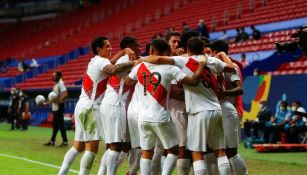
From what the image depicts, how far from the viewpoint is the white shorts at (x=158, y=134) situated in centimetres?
815

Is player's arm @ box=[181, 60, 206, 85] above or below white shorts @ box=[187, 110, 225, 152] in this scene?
above

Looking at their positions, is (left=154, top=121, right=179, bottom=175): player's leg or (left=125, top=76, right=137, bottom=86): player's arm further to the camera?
(left=125, top=76, right=137, bottom=86): player's arm

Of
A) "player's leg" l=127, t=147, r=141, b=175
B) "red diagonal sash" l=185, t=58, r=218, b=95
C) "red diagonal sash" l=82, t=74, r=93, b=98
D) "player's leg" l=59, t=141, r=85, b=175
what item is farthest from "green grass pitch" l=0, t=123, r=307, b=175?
"red diagonal sash" l=185, t=58, r=218, b=95

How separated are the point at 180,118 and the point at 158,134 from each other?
0.51m

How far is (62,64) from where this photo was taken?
3891cm

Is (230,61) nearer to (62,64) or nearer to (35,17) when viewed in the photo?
(62,64)

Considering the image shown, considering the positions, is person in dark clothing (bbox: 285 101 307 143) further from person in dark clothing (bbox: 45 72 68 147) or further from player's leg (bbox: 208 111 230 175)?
player's leg (bbox: 208 111 230 175)

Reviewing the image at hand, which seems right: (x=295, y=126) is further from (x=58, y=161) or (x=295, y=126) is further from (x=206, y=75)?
(x=206, y=75)

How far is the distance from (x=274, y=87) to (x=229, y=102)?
1001 cm

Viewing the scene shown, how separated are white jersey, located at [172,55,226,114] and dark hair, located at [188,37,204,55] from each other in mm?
76

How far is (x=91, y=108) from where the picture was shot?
9328 millimetres

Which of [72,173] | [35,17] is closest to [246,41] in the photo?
[72,173]

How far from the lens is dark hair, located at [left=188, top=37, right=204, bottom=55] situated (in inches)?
318

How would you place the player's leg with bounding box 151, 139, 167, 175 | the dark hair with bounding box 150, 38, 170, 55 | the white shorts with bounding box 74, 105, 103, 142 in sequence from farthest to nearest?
the white shorts with bounding box 74, 105, 103, 142 → the player's leg with bounding box 151, 139, 167, 175 → the dark hair with bounding box 150, 38, 170, 55
